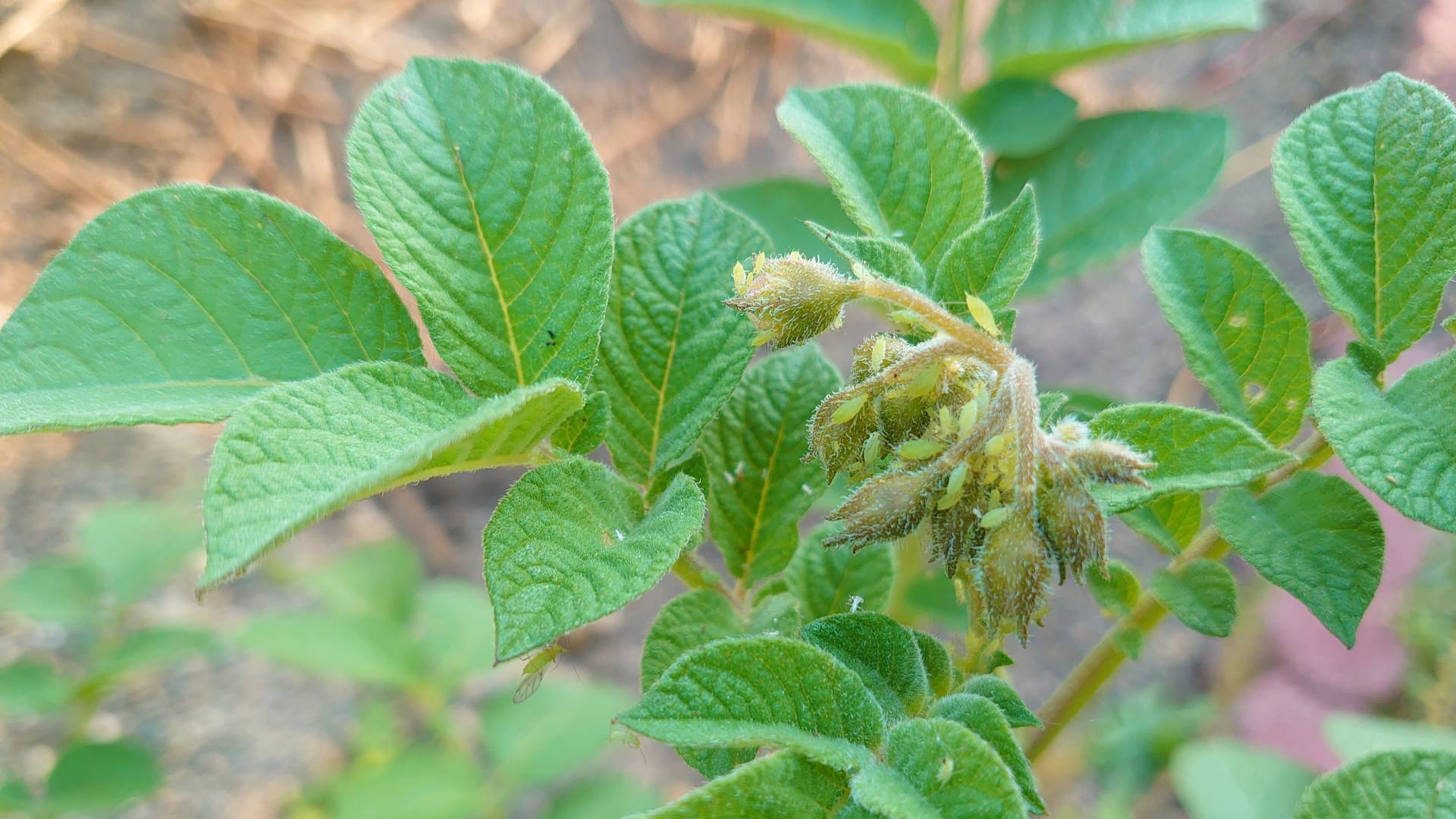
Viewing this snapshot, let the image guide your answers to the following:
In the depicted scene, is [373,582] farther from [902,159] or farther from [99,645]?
[902,159]

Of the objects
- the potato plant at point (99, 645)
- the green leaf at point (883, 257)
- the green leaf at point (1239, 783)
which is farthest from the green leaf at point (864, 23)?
the potato plant at point (99, 645)

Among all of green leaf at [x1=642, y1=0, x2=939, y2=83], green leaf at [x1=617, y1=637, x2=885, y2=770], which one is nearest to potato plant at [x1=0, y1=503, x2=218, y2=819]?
green leaf at [x1=642, y1=0, x2=939, y2=83]

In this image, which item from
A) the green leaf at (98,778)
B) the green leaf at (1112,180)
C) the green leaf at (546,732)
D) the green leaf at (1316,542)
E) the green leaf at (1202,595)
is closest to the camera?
the green leaf at (1316,542)

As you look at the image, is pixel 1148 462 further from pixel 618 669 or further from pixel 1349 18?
pixel 1349 18

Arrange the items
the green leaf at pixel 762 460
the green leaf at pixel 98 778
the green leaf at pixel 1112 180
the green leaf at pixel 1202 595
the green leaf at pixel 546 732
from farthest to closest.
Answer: the green leaf at pixel 546 732 → the green leaf at pixel 98 778 → the green leaf at pixel 1112 180 → the green leaf at pixel 762 460 → the green leaf at pixel 1202 595

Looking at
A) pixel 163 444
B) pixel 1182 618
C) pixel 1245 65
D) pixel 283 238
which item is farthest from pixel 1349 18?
pixel 163 444

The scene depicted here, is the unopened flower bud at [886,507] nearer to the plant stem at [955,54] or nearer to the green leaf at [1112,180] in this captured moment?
the green leaf at [1112,180]

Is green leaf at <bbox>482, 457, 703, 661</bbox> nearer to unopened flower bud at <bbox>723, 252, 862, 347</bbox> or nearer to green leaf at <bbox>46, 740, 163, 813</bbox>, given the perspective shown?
unopened flower bud at <bbox>723, 252, 862, 347</bbox>
